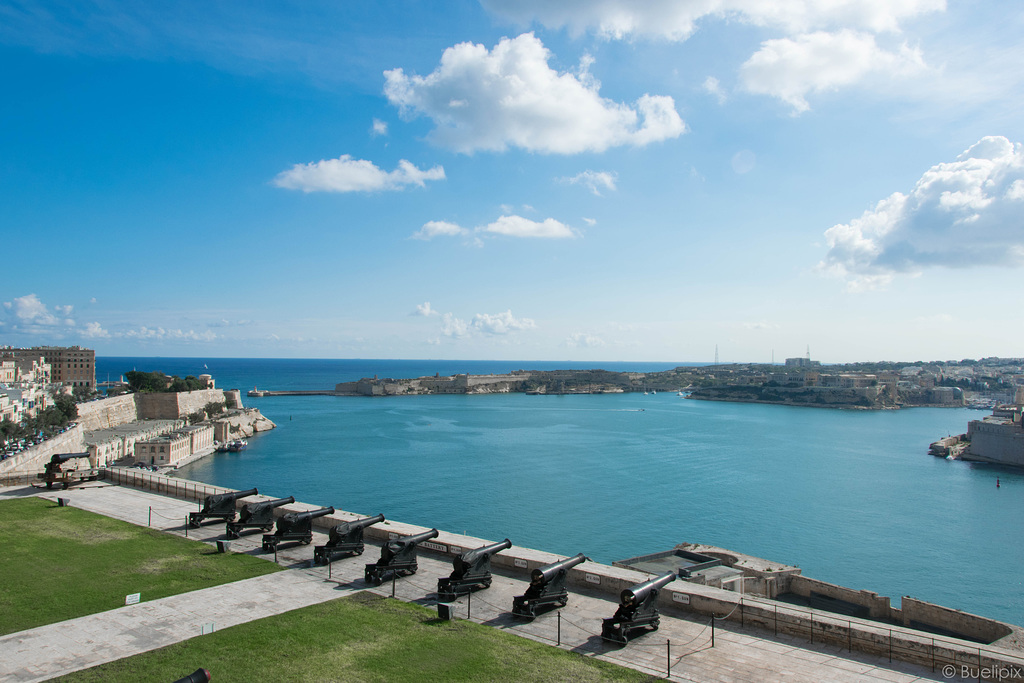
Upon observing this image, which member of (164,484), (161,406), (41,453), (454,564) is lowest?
(161,406)

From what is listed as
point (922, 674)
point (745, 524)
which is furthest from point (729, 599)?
point (745, 524)

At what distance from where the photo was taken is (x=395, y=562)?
433 inches

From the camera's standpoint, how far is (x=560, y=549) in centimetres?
2692

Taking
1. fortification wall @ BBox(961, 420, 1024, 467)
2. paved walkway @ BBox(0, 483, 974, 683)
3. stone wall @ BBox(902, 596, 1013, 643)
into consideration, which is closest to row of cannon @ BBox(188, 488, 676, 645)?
paved walkway @ BBox(0, 483, 974, 683)

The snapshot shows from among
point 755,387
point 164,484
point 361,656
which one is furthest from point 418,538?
point 755,387

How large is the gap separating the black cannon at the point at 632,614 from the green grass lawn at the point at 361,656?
0.62 metres

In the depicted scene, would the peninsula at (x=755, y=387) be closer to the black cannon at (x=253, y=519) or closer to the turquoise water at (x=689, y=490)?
the turquoise water at (x=689, y=490)

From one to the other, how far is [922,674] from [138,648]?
9.90 meters

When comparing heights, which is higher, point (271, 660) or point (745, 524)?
point (271, 660)

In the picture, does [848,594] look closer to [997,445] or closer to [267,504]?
[267,504]

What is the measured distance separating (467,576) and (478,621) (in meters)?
1.05

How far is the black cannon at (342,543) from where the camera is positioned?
38.7ft

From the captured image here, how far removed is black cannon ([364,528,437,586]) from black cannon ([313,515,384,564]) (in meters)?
1.21

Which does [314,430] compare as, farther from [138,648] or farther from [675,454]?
[138,648]
